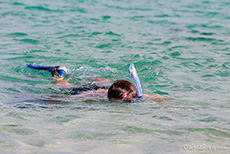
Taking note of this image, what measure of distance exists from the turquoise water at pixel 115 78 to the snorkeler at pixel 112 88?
144mm

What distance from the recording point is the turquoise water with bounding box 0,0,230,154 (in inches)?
125

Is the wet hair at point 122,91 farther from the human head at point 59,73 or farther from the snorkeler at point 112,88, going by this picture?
the human head at point 59,73

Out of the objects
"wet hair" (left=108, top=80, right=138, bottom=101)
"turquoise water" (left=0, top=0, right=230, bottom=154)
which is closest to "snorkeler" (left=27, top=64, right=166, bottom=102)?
"wet hair" (left=108, top=80, right=138, bottom=101)

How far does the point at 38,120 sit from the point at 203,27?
9325mm

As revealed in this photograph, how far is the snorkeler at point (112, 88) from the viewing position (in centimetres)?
447

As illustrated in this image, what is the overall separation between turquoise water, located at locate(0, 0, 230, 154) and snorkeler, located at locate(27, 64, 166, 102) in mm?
144

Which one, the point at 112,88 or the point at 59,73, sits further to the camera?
the point at 59,73

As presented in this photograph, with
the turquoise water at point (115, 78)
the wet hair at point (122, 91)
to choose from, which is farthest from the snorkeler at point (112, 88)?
the turquoise water at point (115, 78)

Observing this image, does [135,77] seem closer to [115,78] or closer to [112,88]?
[112,88]

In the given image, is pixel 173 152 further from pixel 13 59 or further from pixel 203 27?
pixel 203 27

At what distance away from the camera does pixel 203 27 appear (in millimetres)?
11773

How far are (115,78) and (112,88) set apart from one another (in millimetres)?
1651

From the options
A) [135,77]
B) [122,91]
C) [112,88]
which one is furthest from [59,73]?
[135,77]

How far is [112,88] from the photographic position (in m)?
4.54
